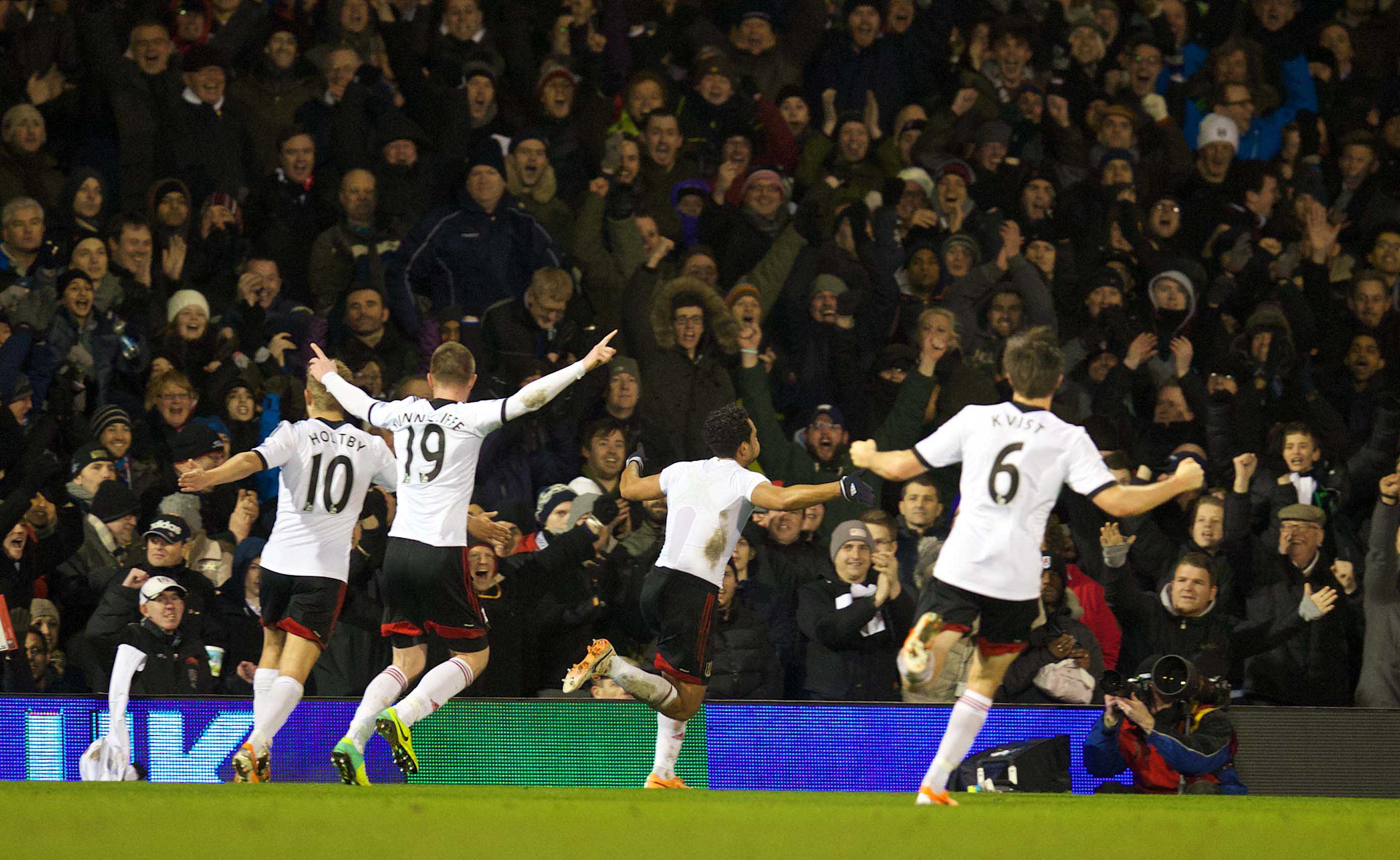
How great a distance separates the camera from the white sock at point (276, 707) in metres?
8.07

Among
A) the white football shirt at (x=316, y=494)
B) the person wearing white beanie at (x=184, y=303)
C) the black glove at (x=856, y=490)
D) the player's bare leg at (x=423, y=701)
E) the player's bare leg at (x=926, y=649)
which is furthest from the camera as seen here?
the person wearing white beanie at (x=184, y=303)

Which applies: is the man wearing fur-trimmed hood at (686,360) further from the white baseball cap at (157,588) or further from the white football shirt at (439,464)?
the white baseball cap at (157,588)

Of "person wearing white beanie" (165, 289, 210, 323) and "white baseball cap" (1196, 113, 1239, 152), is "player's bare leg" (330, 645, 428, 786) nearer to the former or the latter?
"person wearing white beanie" (165, 289, 210, 323)

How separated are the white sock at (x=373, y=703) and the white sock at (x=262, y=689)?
46 centimetres

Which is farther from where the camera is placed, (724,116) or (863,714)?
(724,116)

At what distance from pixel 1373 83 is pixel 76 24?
11020mm

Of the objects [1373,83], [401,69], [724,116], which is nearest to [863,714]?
[724,116]

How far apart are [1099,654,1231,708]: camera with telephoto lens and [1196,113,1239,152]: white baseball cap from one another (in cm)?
696

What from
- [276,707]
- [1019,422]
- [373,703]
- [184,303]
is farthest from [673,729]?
[184,303]

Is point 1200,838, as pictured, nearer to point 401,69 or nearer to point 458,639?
point 458,639

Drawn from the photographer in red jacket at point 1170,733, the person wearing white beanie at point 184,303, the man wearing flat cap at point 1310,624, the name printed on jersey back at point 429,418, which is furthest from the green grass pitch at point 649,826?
the person wearing white beanie at point 184,303

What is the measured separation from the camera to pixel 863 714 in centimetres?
856

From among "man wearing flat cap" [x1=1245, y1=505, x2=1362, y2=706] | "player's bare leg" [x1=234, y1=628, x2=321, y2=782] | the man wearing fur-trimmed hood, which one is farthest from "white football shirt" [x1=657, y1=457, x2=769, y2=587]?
"man wearing flat cap" [x1=1245, y1=505, x2=1362, y2=706]

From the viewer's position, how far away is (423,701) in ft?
25.7
